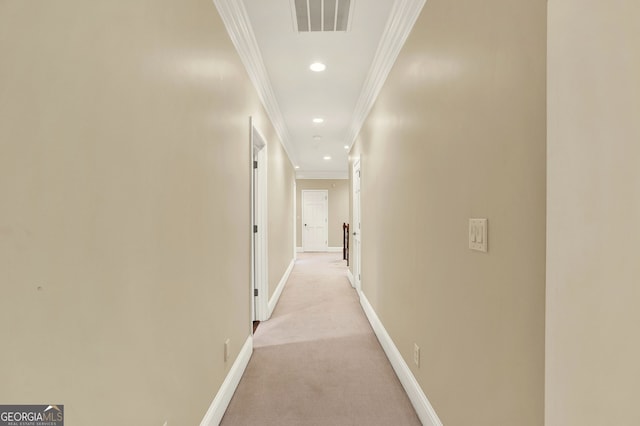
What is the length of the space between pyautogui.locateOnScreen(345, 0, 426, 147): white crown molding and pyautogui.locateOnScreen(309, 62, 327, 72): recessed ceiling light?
0.46 meters

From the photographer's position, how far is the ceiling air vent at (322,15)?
2.19 m

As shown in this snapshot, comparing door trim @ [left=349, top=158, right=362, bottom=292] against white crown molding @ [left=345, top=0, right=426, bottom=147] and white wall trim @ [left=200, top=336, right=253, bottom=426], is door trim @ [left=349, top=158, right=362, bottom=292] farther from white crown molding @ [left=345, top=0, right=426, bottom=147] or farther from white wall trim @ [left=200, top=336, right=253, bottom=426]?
white wall trim @ [left=200, top=336, right=253, bottom=426]

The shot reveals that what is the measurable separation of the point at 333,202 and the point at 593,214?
1016cm

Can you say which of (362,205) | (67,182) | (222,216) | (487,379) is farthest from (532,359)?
(362,205)

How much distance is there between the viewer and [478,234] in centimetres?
128

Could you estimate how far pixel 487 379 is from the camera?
122cm

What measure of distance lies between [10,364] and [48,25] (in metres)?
0.72

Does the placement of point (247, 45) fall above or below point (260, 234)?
above

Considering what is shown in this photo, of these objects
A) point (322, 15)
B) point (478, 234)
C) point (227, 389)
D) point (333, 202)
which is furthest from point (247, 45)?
point (333, 202)

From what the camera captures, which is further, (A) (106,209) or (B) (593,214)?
(A) (106,209)

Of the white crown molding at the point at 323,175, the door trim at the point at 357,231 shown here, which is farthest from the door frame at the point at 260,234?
the white crown molding at the point at 323,175

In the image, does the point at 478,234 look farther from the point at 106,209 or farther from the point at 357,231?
the point at 357,231

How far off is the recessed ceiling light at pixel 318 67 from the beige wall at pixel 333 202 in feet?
24.8

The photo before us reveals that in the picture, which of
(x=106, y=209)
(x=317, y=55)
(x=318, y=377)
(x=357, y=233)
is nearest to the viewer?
(x=106, y=209)
